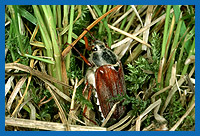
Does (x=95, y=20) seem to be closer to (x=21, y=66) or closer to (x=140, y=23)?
(x=140, y=23)

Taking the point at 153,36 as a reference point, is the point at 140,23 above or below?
above

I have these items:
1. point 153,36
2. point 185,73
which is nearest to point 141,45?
point 153,36

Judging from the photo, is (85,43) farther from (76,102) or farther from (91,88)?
(76,102)

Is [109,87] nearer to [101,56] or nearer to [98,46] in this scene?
[101,56]

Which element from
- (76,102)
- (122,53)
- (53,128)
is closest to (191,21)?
(122,53)

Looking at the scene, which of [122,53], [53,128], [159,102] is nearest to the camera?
[53,128]

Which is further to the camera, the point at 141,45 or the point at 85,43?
the point at 141,45

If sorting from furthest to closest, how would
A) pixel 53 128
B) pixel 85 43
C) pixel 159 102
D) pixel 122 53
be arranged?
pixel 122 53 < pixel 85 43 < pixel 159 102 < pixel 53 128

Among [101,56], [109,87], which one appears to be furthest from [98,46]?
[109,87]

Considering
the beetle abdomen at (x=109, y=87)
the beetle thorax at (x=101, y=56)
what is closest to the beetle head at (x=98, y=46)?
the beetle thorax at (x=101, y=56)

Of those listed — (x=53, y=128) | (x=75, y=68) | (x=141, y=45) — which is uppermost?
(x=141, y=45)
